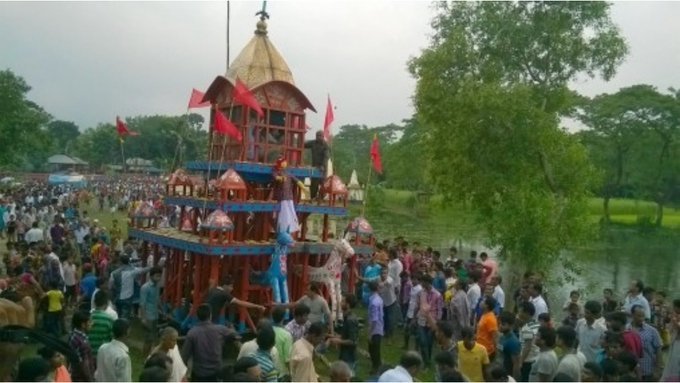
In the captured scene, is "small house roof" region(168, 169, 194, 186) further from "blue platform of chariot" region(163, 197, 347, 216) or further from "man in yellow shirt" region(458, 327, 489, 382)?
"man in yellow shirt" region(458, 327, 489, 382)

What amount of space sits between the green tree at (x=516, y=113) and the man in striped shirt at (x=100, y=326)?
13.5 metres

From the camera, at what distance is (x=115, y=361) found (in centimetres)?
669

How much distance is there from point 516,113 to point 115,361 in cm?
1592

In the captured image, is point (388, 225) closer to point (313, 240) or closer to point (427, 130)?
point (427, 130)

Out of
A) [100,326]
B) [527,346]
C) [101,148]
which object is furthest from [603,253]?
[101,148]

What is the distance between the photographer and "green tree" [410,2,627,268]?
20.2m

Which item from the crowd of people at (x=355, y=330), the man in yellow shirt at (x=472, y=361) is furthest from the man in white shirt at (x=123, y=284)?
the man in yellow shirt at (x=472, y=361)

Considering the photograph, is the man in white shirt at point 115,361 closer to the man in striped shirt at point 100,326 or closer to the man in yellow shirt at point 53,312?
the man in striped shirt at point 100,326

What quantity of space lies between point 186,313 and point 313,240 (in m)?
2.78

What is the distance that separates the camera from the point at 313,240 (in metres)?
13.9

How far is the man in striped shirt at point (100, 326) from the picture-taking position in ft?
26.6

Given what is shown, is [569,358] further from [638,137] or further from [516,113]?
[638,137]

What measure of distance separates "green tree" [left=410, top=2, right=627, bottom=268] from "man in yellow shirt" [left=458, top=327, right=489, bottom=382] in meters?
12.3

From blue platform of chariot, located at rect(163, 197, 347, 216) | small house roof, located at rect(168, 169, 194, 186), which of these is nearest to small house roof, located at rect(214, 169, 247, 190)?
blue platform of chariot, located at rect(163, 197, 347, 216)
